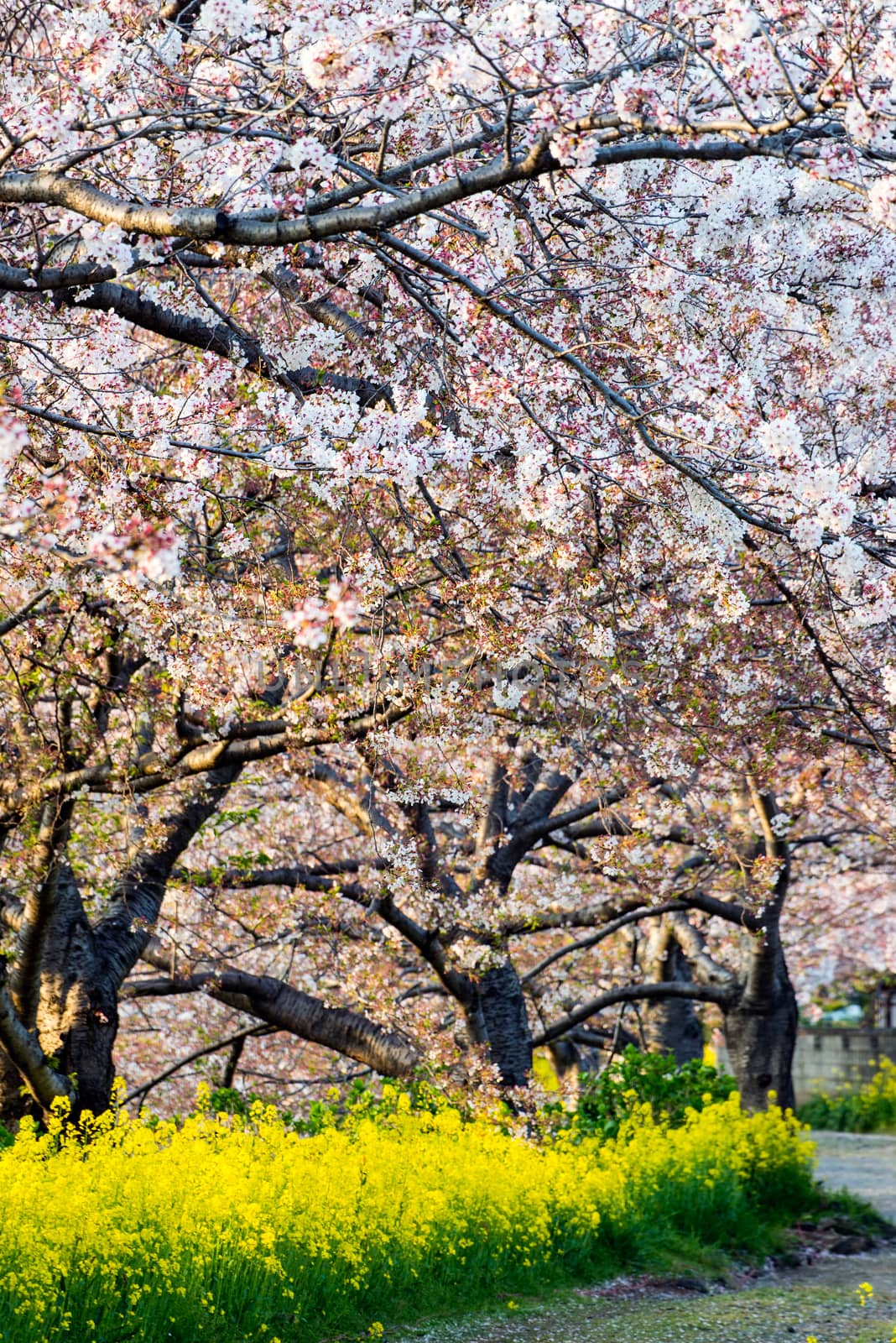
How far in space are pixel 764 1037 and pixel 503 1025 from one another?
3.74 m

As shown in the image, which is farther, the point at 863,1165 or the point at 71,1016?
the point at 863,1165

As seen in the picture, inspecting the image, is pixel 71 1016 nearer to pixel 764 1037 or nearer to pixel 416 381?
Result: pixel 416 381

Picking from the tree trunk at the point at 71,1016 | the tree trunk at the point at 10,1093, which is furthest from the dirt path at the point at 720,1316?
the tree trunk at the point at 10,1093

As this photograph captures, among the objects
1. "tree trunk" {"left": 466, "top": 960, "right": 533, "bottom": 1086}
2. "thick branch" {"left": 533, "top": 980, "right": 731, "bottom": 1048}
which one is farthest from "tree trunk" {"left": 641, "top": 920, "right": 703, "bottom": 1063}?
"tree trunk" {"left": 466, "top": 960, "right": 533, "bottom": 1086}

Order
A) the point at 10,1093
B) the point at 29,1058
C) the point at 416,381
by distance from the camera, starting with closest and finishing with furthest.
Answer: the point at 416,381, the point at 29,1058, the point at 10,1093

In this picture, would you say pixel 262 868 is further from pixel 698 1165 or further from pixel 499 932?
pixel 698 1165

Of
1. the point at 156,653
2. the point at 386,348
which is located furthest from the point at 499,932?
the point at 386,348

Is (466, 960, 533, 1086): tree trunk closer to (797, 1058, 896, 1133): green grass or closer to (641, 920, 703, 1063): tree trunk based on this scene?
(641, 920, 703, 1063): tree trunk

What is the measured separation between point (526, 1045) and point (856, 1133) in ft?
39.0

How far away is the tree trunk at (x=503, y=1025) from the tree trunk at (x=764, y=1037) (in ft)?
10.6

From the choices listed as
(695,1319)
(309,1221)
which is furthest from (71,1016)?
(695,1319)

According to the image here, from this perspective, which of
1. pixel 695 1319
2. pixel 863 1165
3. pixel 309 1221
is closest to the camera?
pixel 309 1221

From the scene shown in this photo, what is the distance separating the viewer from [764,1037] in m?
13.2

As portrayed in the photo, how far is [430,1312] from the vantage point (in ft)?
22.1
